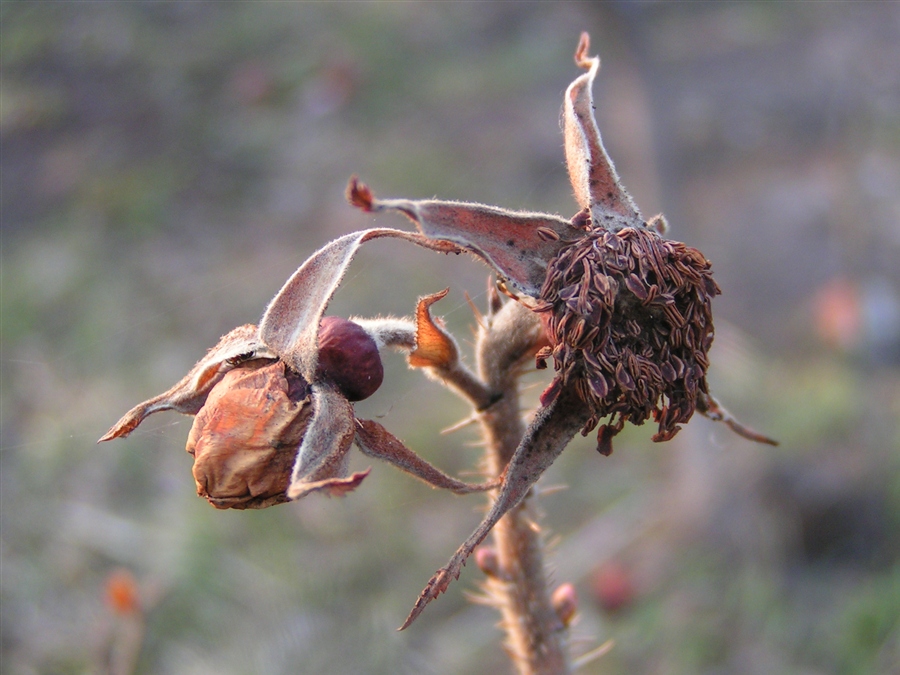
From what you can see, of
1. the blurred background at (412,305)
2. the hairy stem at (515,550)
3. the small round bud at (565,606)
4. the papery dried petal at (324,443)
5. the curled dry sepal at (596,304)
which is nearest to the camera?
the papery dried petal at (324,443)

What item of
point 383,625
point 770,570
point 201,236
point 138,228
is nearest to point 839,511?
point 770,570

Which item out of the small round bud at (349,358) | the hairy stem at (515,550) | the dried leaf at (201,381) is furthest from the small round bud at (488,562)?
the dried leaf at (201,381)

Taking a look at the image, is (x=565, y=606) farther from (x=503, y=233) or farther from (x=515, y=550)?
(x=503, y=233)

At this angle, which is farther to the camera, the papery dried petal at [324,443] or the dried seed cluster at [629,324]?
the dried seed cluster at [629,324]

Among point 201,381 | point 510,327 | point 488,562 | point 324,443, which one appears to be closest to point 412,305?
point 488,562

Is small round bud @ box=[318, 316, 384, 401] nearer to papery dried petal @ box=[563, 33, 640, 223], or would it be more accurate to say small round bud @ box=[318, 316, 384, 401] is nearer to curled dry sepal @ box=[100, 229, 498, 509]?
curled dry sepal @ box=[100, 229, 498, 509]

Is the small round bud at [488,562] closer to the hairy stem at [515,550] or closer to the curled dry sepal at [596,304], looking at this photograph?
the hairy stem at [515,550]
